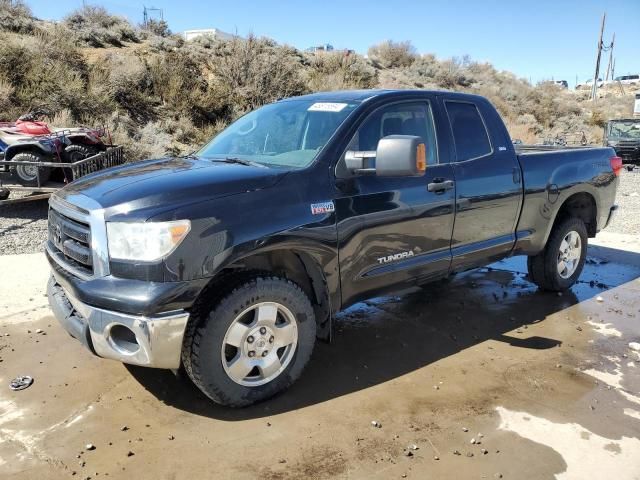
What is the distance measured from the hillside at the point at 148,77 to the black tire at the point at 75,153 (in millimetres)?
3318

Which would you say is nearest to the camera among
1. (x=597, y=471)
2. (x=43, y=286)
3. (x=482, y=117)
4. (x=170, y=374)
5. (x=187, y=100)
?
(x=597, y=471)

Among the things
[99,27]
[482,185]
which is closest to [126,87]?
[99,27]

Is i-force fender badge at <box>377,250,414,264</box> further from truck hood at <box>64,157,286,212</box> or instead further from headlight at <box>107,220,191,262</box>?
headlight at <box>107,220,191,262</box>

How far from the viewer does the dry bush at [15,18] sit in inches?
789

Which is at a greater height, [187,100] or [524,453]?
[187,100]

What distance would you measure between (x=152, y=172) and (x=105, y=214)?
2.03 feet

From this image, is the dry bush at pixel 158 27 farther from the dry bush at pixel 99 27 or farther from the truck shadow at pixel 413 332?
the truck shadow at pixel 413 332

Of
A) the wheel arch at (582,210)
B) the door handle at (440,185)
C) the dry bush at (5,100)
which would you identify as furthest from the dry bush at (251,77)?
the door handle at (440,185)

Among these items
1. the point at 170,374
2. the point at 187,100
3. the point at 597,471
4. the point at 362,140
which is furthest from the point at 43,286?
the point at 187,100

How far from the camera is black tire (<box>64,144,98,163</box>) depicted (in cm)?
910

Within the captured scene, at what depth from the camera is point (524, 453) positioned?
302cm

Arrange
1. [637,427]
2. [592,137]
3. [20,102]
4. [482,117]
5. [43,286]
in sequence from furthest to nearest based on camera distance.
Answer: [592,137] < [20,102] < [43,286] < [482,117] < [637,427]

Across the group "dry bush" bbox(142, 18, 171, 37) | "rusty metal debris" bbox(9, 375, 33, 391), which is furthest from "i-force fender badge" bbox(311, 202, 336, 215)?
"dry bush" bbox(142, 18, 171, 37)

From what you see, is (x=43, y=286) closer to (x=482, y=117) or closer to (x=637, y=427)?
(x=482, y=117)
